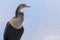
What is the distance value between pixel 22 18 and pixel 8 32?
0.52 m

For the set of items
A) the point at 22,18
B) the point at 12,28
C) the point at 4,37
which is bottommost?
the point at 4,37

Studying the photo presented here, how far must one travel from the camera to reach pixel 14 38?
4176 millimetres

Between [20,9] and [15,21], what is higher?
[20,9]

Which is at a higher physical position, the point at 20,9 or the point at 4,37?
the point at 20,9

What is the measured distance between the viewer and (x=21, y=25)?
13.7 feet

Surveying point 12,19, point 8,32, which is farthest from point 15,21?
point 8,32

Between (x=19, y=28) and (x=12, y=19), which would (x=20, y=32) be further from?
(x=12, y=19)

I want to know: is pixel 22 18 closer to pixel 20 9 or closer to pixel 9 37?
pixel 20 9

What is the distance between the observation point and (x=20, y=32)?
423 centimetres

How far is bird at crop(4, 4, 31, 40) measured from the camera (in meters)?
4.08

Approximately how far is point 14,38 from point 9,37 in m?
0.16

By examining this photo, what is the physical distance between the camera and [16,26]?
414 cm

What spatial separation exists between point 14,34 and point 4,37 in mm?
331

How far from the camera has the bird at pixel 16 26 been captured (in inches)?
161
